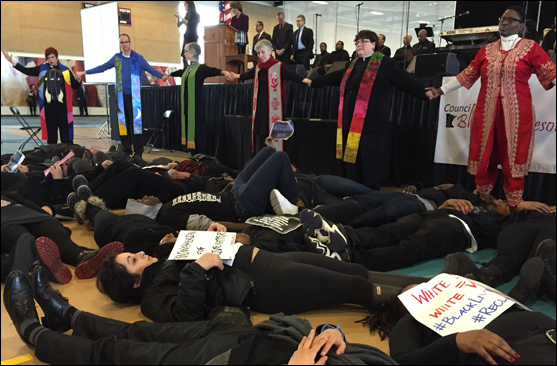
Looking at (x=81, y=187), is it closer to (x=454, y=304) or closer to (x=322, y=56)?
(x=454, y=304)

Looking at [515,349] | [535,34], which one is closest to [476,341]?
[515,349]

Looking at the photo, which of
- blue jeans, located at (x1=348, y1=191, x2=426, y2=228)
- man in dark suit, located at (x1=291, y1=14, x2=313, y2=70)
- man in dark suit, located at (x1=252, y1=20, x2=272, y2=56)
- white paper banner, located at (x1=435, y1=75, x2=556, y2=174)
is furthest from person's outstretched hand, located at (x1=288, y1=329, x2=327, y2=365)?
man in dark suit, located at (x1=291, y1=14, x2=313, y2=70)

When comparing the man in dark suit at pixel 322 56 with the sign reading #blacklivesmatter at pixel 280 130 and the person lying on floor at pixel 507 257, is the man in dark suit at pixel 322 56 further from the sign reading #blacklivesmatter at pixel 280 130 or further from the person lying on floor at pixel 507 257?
the person lying on floor at pixel 507 257

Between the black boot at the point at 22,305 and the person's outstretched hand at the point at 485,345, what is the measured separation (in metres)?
1.05

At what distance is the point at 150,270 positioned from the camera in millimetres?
1520

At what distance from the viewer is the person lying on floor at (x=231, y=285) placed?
52.6 inches

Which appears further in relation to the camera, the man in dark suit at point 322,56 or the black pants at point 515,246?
the man in dark suit at point 322,56

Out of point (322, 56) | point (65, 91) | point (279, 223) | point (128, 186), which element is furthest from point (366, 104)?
point (322, 56)

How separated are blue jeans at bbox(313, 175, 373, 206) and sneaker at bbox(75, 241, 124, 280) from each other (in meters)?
1.35

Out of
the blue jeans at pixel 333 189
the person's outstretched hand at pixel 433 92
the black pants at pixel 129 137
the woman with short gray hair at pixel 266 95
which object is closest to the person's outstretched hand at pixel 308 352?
the black pants at pixel 129 137

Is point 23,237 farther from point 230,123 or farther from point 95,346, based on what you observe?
point 230,123

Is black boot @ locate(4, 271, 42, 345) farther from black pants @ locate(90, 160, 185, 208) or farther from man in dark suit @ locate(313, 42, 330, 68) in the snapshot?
man in dark suit @ locate(313, 42, 330, 68)

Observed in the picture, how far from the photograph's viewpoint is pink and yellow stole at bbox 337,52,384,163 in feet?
10.6

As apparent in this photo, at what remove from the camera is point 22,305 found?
44.3 inches
